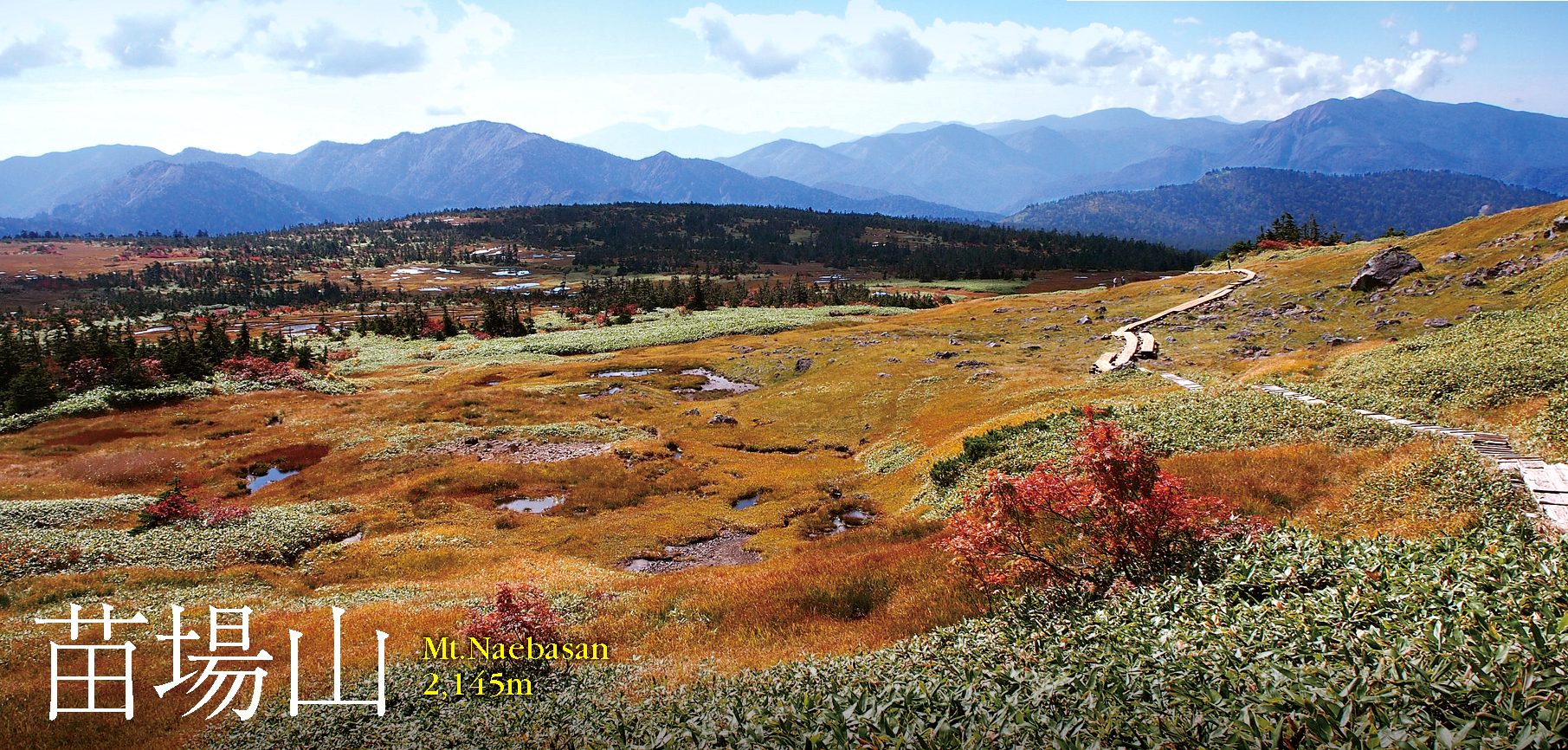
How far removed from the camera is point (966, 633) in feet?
39.8

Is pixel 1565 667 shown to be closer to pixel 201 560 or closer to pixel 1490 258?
pixel 201 560

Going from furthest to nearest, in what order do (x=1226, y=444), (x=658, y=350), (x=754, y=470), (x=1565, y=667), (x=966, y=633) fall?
(x=658, y=350) → (x=754, y=470) → (x=1226, y=444) → (x=966, y=633) → (x=1565, y=667)

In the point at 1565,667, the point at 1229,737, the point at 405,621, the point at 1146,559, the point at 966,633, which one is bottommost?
the point at 405,621

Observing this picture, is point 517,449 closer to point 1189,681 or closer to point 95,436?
point 95,436

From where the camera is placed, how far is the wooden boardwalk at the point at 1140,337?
164 ft

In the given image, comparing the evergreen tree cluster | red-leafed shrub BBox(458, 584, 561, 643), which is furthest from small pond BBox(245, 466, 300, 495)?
red-leafed shrub BBox(458, 584, 561, 643)

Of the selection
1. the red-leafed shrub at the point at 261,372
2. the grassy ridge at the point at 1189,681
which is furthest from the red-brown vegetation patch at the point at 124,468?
the grassy ridge at the point at 1189,681

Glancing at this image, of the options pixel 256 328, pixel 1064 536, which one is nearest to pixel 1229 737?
pixel 1064 536

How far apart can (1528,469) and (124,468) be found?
69.8m

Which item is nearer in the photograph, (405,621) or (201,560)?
(405,621)

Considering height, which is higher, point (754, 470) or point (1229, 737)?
point (1229, 737)

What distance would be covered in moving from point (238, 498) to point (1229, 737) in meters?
51.2

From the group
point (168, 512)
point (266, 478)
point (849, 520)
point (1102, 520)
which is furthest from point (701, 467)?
point (1102, 520)

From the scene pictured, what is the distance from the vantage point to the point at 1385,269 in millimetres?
58281
